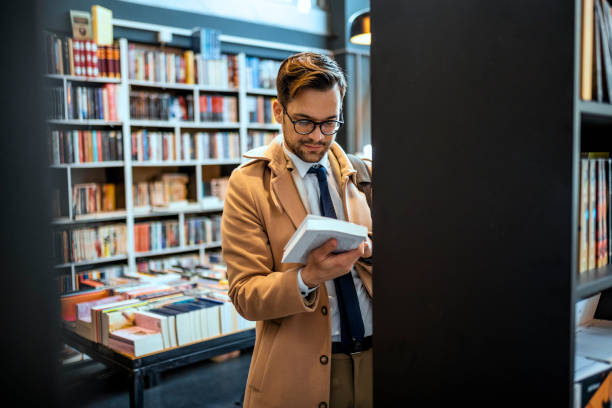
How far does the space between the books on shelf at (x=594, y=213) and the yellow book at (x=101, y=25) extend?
4.04 m

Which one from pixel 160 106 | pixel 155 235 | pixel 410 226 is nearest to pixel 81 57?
pixel 160 106

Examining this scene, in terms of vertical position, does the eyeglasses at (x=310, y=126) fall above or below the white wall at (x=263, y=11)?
below

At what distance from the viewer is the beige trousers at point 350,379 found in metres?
1.45

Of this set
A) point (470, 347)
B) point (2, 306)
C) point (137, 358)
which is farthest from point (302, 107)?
point (137, 358)

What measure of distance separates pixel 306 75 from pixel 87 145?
134 inches

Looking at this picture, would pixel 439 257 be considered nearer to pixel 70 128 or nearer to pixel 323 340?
pixel 323 340

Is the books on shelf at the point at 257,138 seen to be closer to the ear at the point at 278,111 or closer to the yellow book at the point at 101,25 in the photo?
the yellow book at the point at 101,25

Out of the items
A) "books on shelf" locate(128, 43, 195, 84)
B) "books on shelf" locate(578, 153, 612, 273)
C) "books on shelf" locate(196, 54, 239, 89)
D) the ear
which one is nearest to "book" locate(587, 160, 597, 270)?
"books on shelf" locate(578, 153, 612, 273)

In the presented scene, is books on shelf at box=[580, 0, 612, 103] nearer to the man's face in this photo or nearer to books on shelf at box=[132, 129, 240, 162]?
the man's face

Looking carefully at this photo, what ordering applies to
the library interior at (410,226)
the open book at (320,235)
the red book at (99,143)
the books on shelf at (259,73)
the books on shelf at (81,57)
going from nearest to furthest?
1. the library interior at (410,226)
2. the open book at (320,235)
3. the books on shelf at (81,57)
4. the red book at (99,143)
5. the books on shelf at (259,73)

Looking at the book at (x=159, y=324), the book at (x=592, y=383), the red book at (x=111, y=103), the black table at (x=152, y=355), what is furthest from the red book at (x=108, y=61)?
the book at (x=592, y=383)

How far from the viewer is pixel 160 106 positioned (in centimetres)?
472

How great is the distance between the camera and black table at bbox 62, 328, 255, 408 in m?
2.11

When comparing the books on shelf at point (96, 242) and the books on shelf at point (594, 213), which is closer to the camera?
the books on shelf at point (594, 213)
